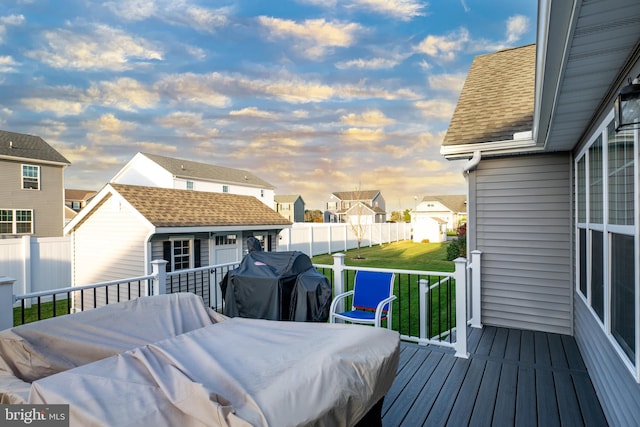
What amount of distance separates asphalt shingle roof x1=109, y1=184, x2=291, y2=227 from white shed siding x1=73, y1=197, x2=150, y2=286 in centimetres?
37

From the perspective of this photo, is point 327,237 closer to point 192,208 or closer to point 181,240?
point 192,208

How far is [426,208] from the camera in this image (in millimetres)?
45219

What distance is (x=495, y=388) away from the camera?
3115mm

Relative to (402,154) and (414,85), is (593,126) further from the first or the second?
(402,154)

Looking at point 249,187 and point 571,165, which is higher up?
point 249,187

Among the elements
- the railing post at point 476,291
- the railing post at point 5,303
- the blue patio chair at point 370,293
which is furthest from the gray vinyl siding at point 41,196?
the railing post at point 476,291

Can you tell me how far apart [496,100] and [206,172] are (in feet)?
73.2

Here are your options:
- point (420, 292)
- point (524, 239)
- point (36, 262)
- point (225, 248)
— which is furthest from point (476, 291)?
point (36, 262)

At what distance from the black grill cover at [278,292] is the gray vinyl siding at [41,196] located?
1667 cm

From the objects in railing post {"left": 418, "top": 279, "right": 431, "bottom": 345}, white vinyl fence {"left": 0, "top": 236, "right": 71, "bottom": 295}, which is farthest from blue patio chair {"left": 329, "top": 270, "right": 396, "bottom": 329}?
white vinyl fence {"left": 0, "top": 236, "right": 71, "bottom": 295}

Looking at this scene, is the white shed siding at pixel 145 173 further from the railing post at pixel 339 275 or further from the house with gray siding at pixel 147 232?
the railing post at pixel 339 275

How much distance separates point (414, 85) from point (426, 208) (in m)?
33.1

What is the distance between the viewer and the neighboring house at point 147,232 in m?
9.01

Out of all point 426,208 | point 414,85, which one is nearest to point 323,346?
point 414,85
